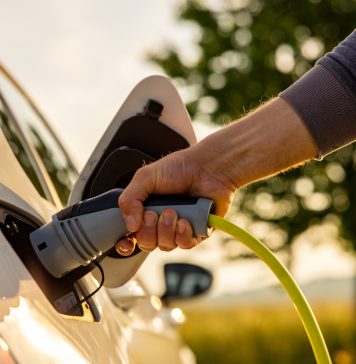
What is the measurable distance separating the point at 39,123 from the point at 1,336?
2160 millimetres

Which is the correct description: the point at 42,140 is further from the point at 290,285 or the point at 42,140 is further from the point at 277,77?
the point at 277,77

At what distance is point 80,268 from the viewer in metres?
2.67

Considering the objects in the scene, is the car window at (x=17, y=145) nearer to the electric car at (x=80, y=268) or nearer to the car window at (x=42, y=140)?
the electric car at (x=80, y=268)

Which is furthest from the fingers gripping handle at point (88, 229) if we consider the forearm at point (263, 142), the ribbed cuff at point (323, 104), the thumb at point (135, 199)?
the ribbed cuff at point (323, 104)

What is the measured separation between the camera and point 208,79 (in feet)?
73.4

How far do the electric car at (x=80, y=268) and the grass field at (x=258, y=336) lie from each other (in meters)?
15.8

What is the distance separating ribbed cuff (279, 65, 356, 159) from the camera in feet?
9.50

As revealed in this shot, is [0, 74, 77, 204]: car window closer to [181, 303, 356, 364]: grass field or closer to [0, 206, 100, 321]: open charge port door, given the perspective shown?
[0, 206, 100, 321]: open charge port door

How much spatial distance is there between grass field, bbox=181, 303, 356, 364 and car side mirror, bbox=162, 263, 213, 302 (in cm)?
1402

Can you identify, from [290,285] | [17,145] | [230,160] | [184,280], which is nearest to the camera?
[290,285]

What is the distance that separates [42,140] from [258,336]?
17402 mm

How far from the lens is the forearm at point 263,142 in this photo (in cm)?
288

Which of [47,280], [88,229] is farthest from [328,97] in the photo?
[47,280]

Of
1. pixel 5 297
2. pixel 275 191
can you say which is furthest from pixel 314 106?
pixel 275 191
